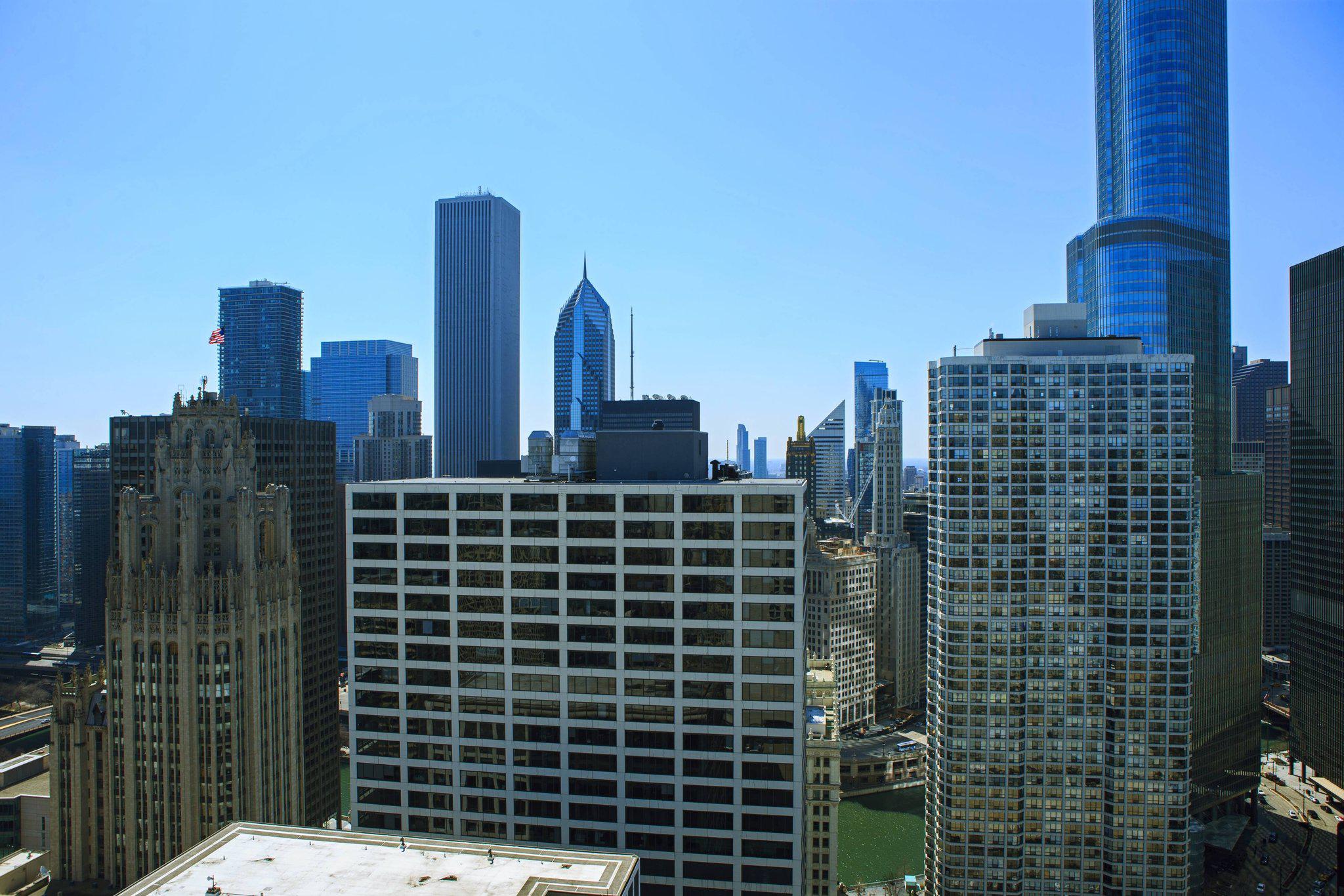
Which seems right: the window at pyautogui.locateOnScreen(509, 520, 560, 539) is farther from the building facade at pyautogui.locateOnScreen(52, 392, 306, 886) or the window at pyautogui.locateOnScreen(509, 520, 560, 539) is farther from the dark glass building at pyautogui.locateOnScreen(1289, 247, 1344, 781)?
the dark glass building at pyautogui.locateOnScreen(1289, 247, 1344, 781)

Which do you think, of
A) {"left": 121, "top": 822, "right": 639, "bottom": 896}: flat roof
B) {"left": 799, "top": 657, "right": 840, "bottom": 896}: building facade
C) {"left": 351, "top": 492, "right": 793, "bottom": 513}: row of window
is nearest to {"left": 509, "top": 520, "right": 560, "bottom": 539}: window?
{"left": 351, "top": 492, "right": 793, "bottom": 513}: row of window

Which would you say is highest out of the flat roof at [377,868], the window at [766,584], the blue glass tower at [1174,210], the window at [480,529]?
the blue glass tower at [1174,210]

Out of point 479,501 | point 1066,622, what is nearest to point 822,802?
point 1066,622

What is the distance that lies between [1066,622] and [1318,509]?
10405cm

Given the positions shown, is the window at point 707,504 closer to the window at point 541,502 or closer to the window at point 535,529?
the window at point 541,502

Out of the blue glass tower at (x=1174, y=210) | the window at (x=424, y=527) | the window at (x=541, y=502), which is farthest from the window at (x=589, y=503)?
the blue glass tower at (x=1174, y=210)

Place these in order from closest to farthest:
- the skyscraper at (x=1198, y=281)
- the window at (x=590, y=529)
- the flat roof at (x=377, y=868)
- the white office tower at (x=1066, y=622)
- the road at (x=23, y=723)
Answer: the flat roof at (x=377, y=868) < the window at (x=590, y=529) < the white office tower at (x=1066, y=622) < the skyscraper at (x=1198, y=281) < the road at (x=23, y=723)

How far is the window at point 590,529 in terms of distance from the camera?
60531 millimetres

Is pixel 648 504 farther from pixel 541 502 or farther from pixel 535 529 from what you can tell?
pixel 535 529

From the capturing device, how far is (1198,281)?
158m

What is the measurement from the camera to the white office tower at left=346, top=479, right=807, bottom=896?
58594mm

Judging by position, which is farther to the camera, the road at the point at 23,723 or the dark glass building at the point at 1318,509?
the road at the point at 23,723

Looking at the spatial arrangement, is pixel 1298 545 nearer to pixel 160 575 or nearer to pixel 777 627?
pixel 777 627

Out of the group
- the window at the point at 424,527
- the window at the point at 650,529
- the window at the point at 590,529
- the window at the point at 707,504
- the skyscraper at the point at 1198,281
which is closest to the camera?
the window at the point at 707,504
